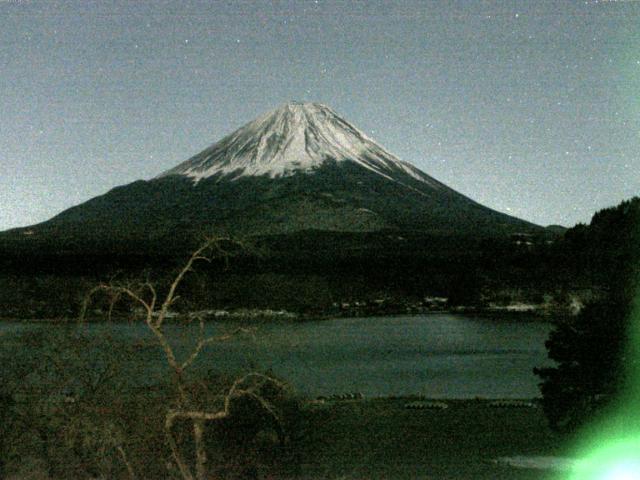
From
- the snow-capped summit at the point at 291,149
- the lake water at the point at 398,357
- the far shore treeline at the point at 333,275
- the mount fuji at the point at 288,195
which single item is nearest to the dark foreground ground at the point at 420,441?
the lake water at the point at 398,357

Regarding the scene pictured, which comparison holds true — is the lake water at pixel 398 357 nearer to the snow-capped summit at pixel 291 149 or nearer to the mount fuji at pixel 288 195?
the mount fuji at pixel 288 195

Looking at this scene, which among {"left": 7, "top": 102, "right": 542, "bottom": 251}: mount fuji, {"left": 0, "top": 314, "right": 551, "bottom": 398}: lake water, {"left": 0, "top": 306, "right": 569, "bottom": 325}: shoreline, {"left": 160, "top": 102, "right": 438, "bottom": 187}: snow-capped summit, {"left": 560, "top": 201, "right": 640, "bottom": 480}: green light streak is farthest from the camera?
{"left": 160, "top": 102, "right": 438, "bottom": 187}: snow-capped summit

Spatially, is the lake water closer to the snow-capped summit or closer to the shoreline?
the shoreline

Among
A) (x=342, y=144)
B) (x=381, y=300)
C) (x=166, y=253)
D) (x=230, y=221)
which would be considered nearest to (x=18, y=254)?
(x=166, y=253)

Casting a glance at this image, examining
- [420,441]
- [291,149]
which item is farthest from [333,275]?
[291,149]

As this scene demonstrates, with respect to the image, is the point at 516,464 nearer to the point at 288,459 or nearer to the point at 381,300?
the point at 288,459

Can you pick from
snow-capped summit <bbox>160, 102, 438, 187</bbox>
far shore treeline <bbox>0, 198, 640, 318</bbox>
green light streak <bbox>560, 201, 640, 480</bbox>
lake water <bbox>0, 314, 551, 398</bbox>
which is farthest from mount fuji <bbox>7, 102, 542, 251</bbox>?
green light streak <bbox>560, 201, 640, 480</bbox>
